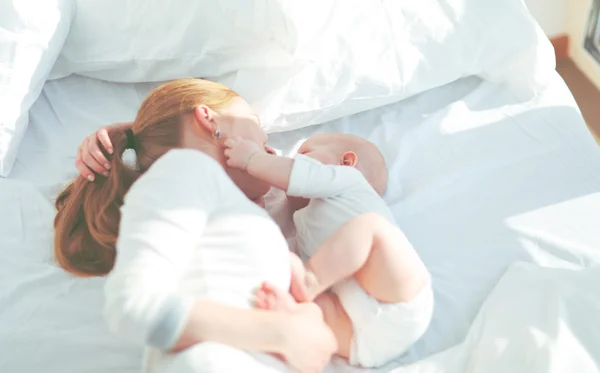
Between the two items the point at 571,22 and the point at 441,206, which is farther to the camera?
the point at 571,22

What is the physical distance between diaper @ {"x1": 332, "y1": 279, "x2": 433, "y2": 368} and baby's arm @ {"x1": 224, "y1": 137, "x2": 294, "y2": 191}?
21cm

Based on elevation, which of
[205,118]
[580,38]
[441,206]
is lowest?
[580,38]

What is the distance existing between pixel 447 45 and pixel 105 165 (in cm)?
78

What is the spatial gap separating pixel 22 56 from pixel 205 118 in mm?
574

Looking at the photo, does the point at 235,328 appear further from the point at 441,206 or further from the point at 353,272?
the point at 441,206

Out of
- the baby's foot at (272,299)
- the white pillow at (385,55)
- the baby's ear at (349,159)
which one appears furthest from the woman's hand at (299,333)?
the white pillow at (385,55)

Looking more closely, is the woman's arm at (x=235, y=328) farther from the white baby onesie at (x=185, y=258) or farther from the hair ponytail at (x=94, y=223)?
the hair ponytail at (x=94, y=223)

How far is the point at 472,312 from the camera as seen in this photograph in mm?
1059

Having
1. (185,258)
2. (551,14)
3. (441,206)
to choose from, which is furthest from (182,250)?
(551,14)

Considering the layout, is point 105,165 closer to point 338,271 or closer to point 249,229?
point 249,229

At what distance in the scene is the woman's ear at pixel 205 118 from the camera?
3.50 feet

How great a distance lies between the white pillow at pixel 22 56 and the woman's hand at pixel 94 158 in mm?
343

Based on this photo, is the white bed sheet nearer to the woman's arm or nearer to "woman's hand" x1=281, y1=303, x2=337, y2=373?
"woman's hand" x1=281, y1=303, x2=337, y2=373

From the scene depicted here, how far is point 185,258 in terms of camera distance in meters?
0.85
